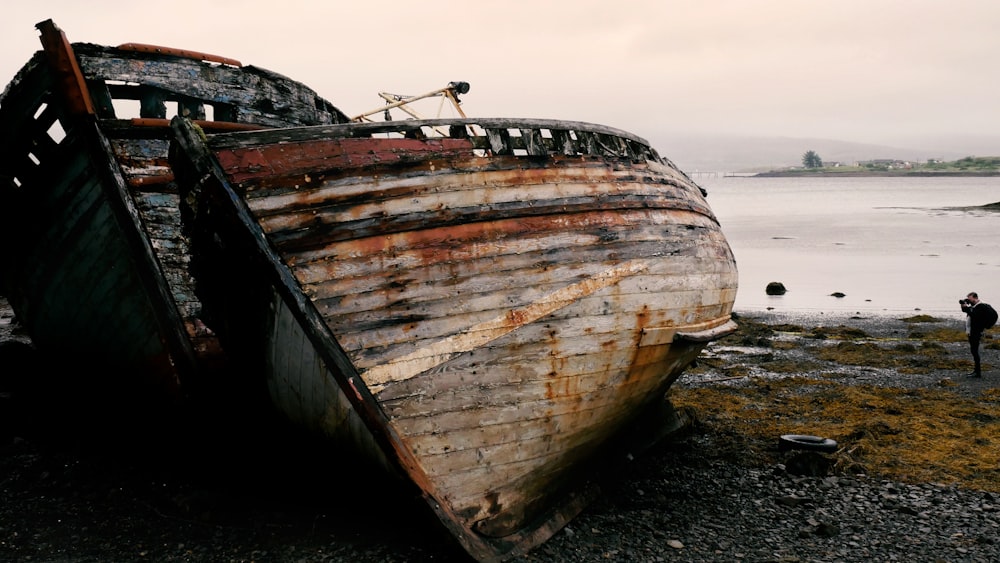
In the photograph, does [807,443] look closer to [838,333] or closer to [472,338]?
[472,338]

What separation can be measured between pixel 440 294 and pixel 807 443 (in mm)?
4943

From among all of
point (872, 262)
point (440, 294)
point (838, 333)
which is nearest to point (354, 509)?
point (440, 294)

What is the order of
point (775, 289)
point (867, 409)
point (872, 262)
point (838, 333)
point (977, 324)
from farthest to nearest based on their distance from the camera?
1. point (872, 262)
2. point (775, 289)
3. point (838, 333)
4. point (977, 324)
5. point (867, 409)

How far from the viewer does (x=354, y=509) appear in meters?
6.57

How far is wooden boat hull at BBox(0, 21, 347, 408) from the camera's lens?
6590 millimetres

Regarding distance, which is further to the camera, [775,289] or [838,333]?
[775,289]

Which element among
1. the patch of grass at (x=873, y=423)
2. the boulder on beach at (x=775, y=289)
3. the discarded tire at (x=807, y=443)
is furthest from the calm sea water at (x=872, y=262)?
the discarded tire at (x=807, y=443)

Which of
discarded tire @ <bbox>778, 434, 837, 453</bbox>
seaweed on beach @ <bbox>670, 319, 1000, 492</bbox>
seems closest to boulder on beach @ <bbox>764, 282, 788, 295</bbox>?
seaweed on beach @ <bbox>670, 319, 1000, 492</bbox>

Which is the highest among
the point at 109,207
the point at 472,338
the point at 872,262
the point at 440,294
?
the point at 109,207

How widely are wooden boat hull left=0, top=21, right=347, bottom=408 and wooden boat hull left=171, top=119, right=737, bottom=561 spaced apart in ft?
2.75

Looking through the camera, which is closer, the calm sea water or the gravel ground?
the gravel ground

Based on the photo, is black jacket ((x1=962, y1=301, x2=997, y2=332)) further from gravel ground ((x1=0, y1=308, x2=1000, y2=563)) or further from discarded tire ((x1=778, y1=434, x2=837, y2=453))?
gravel ground ((x1=0, y1=308, x2=1000, y2=563))

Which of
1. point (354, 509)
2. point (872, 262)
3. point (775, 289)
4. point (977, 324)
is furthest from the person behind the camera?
point (872, 262)

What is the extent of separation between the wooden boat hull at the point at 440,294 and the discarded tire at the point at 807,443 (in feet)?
9.49
